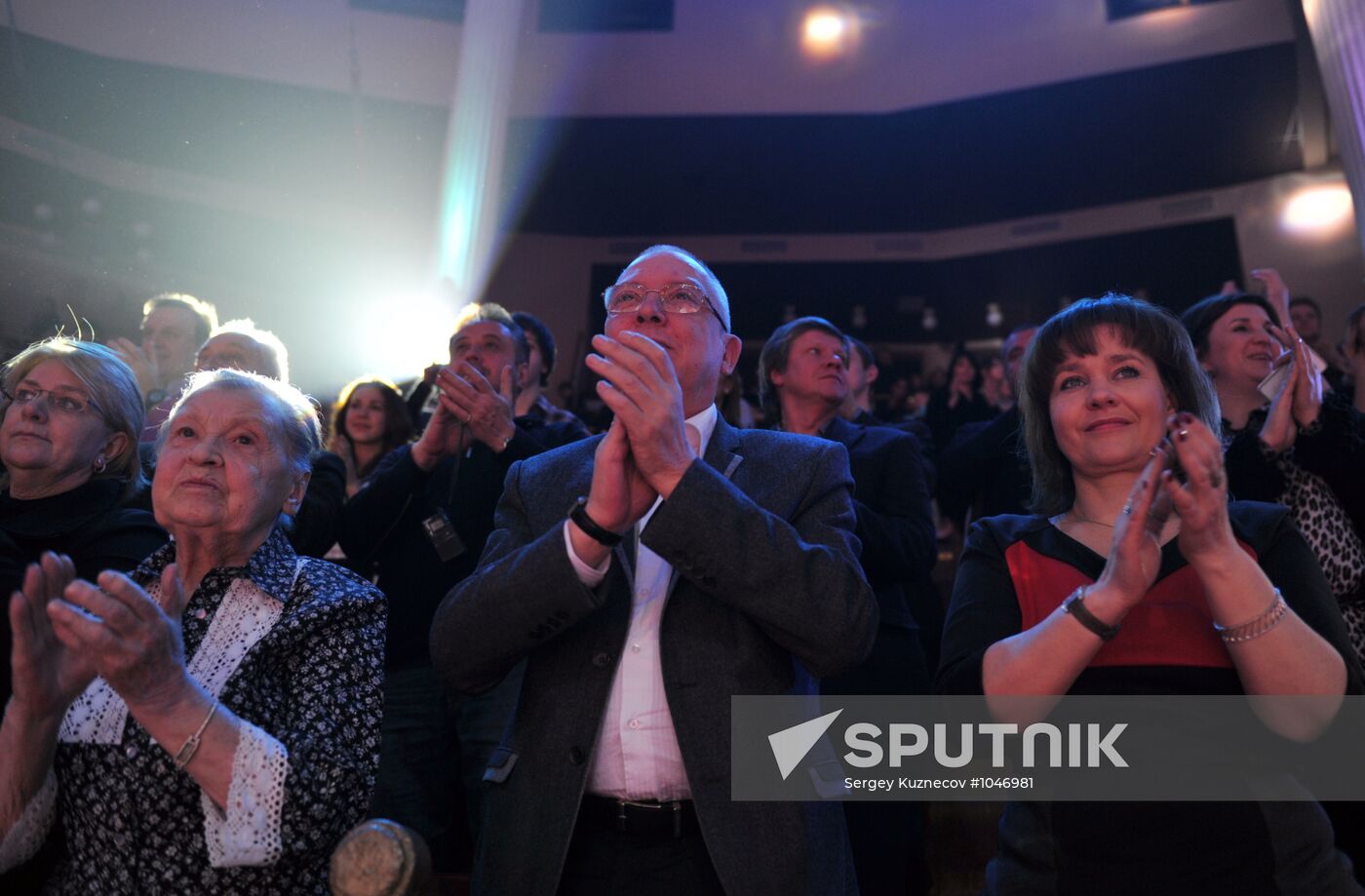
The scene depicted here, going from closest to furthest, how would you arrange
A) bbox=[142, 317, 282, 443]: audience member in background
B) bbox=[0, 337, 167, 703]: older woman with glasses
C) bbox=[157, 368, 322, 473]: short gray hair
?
bbox=[157, 368, 322, 473]: short gray hair, bbox=[0, 337, 167, 703]: older woman with glasses, bbox=[142, 317, 282, 443]: audience member in background

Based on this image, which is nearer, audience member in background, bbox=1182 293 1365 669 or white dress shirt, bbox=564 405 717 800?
white dress shirt, bbox=564 405 717 800

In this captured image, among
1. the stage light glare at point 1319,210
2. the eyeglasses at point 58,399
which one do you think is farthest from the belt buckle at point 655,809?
the stage light glare at point 1319,210

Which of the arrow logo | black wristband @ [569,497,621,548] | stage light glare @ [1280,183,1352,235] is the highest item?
stage light glare @ [1280,183,1352,235]

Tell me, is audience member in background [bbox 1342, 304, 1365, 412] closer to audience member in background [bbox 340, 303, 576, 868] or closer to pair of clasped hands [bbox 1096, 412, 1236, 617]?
pair of clasped hands [bbox 1096, 412, 1236, 617]

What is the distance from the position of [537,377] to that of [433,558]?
964mm

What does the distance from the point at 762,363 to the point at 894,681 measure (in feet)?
3.34

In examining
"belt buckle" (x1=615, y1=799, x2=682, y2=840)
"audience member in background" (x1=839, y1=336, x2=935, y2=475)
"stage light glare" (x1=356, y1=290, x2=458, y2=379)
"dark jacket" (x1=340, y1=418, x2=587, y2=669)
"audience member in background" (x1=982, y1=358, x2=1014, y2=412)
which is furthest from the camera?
"stage light glare" (x1=356, y1=290, x2=458, y2=379)

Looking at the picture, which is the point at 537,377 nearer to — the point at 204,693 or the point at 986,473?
the point at 986,473

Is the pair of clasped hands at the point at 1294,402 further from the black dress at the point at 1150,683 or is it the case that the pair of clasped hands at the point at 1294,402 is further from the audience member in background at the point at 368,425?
the audience member in background at the point at 368,425

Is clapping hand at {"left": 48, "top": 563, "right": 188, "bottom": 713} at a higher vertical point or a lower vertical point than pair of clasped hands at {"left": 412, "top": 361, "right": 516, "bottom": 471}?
lower

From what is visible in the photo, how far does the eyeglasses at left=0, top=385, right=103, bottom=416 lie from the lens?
1.80m

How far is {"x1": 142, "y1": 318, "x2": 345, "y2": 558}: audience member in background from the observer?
93.4 inches

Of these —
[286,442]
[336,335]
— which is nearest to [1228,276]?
[336,335]
